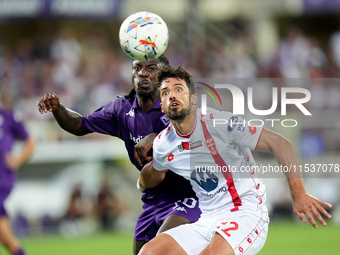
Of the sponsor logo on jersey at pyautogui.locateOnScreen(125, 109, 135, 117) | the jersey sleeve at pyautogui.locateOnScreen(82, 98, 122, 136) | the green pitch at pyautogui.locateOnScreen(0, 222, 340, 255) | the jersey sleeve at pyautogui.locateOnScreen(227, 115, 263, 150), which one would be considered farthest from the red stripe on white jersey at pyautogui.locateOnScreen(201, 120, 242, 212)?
the green pitch at pyautogui.locateOnScreen(0, 222, 340, 255)

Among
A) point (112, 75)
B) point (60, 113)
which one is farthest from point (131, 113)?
point (112, 75)

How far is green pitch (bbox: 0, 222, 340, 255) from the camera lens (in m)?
11.2

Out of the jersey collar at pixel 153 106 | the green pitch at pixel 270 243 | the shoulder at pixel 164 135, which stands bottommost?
the green pitch at pixel 270 243

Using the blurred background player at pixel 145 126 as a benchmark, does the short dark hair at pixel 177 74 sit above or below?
above

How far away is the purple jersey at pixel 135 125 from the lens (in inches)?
255

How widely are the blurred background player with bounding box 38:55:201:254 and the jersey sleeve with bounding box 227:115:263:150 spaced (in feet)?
2.83

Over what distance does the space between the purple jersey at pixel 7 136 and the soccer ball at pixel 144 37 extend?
13.7 ft

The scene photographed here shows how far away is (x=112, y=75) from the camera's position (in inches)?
677

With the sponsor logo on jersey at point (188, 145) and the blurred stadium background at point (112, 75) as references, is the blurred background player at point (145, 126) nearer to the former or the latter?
the sponsor logo on jersey at point (188, 145)

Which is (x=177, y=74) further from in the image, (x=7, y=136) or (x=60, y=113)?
(x=7, y=136)

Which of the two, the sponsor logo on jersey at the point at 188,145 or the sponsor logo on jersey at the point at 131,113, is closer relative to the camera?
the sponsor logo on jersey at the point at 188,145

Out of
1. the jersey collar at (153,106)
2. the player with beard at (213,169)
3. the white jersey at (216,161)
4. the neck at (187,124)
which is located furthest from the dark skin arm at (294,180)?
the jersey collar at (153,106)

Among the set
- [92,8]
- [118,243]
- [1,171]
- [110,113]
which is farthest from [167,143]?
[92,8]

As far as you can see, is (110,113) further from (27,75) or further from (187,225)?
(27,75)
